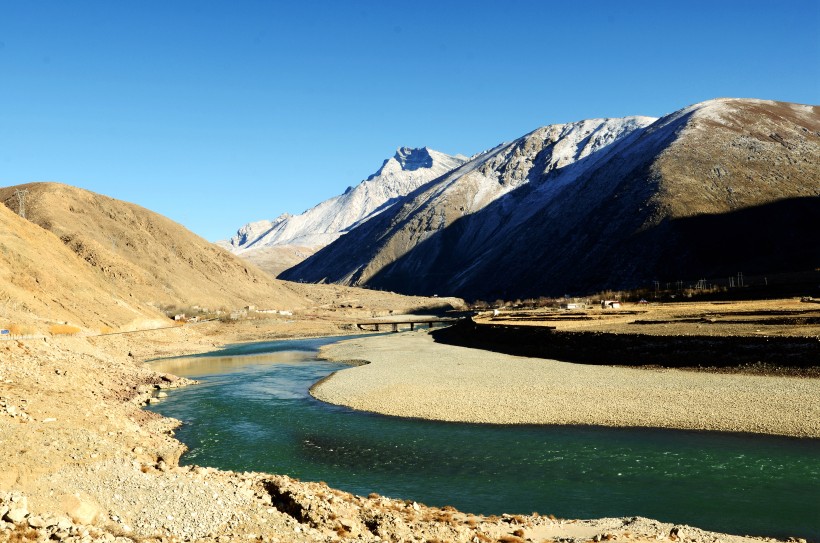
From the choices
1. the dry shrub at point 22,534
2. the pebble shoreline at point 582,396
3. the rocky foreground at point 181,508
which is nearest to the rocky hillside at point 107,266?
the pebble shoreline at point 582,396

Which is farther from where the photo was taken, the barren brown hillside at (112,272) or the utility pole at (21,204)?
the utility pole at (21,204)

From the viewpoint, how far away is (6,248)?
6544cm

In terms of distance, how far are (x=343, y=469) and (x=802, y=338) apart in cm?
3346

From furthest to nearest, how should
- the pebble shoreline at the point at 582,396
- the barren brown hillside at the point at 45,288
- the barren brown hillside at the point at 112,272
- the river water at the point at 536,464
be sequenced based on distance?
the barren brown hillside at the point at 112,272, the barren brown hillside at the point at 45,288, the pebble shoreline at the point at 582,396, the river water at the point at 536,464

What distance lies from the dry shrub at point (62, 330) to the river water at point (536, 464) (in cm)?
2884

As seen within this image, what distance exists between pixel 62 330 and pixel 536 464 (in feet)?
178

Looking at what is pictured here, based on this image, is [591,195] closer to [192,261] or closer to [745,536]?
[192,261]

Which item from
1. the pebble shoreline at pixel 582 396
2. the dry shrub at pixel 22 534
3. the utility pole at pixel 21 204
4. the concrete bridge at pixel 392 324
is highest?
the utility pole at pixel 21 204

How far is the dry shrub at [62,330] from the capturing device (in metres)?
55.0

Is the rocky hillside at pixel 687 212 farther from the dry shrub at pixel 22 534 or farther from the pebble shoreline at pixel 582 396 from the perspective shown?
the dry shrub at pixel 22 534

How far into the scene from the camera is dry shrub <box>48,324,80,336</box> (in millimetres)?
55031

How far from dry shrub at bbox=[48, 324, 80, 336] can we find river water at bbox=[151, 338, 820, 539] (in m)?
28.8

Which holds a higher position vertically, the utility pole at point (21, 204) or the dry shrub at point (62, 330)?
the utility pole at point (21, 204)

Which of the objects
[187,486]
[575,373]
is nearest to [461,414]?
[575,373]
